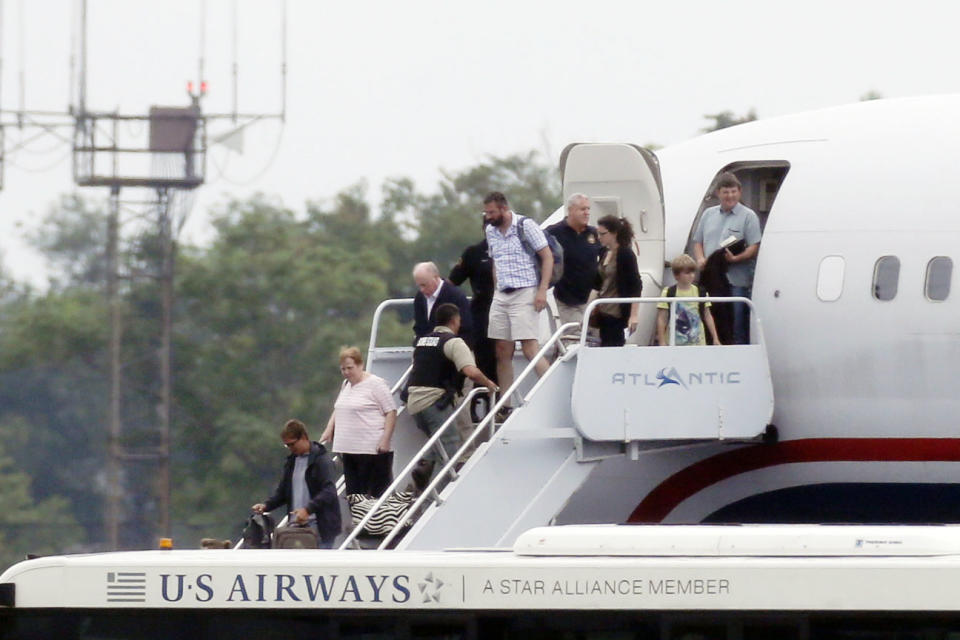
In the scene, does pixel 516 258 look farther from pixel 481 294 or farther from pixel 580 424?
pixel 580 424

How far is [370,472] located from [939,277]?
17.1 ft

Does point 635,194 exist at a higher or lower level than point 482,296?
higher

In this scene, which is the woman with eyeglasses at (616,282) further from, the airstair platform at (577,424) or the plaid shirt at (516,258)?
the plaid shirt at (516,258)

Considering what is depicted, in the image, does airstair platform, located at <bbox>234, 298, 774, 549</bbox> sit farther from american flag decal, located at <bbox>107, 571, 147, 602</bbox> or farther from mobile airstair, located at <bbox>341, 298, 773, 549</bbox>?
american flag decal, located at <bbox>107, 571, 147, 602</bbox>

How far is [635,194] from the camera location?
62.5 feet

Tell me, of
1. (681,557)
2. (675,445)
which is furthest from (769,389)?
(681,557)

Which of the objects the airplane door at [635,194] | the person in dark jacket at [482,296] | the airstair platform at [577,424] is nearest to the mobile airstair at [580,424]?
the airstair platform at [577,424]

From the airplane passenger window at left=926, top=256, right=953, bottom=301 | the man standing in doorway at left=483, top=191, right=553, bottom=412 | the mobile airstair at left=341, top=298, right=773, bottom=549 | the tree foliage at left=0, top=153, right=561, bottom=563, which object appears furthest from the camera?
the tree foliage at left=0, top=153, right=561, bottom=563

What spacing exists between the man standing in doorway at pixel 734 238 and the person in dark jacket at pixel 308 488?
3977mm

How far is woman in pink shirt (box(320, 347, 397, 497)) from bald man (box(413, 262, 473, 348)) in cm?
82

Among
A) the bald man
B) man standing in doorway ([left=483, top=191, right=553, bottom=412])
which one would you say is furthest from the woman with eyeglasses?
the bald man

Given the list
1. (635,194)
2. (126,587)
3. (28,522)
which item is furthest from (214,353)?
(126,587)

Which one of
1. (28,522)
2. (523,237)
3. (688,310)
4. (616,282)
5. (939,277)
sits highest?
(523,237)

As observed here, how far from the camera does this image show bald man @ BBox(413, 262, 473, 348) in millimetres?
17750
